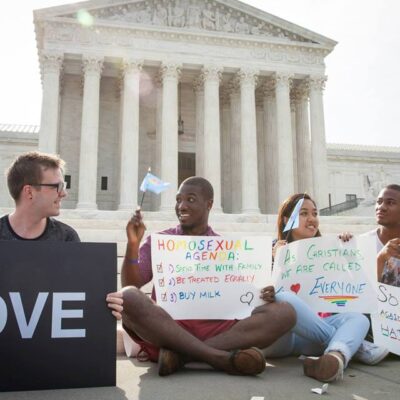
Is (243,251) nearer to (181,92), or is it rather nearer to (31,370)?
(31,370)

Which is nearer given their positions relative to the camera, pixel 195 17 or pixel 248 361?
pixel 248 361

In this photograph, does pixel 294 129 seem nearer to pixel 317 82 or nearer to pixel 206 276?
→ pixel 317 82

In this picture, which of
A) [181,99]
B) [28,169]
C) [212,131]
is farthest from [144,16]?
[28,169]

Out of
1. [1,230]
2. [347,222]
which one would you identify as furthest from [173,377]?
[347,222]

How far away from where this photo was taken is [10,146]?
4384cm

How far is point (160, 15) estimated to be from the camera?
115ft

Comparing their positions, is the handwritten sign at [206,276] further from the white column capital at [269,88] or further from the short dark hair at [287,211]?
the white column capital at [269,88]

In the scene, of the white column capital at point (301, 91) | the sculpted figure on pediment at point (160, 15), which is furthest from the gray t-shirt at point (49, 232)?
the white column capital at point (301, 91)

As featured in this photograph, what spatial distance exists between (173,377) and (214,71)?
105ft

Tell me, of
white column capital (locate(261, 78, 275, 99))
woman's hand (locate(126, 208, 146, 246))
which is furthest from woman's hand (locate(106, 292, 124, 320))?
white column capital (locate(261, 78, 275, 99))

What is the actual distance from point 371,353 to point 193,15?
113 feet

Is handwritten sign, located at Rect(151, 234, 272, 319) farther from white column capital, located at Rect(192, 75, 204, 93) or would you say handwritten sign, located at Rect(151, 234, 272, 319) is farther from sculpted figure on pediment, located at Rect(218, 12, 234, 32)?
sculpted figure on pediment, located at Rect(218, 12, 234, 32)

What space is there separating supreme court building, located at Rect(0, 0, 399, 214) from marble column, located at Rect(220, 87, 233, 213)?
0.08m

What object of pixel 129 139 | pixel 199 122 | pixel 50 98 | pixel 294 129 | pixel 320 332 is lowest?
pixel 320 332
